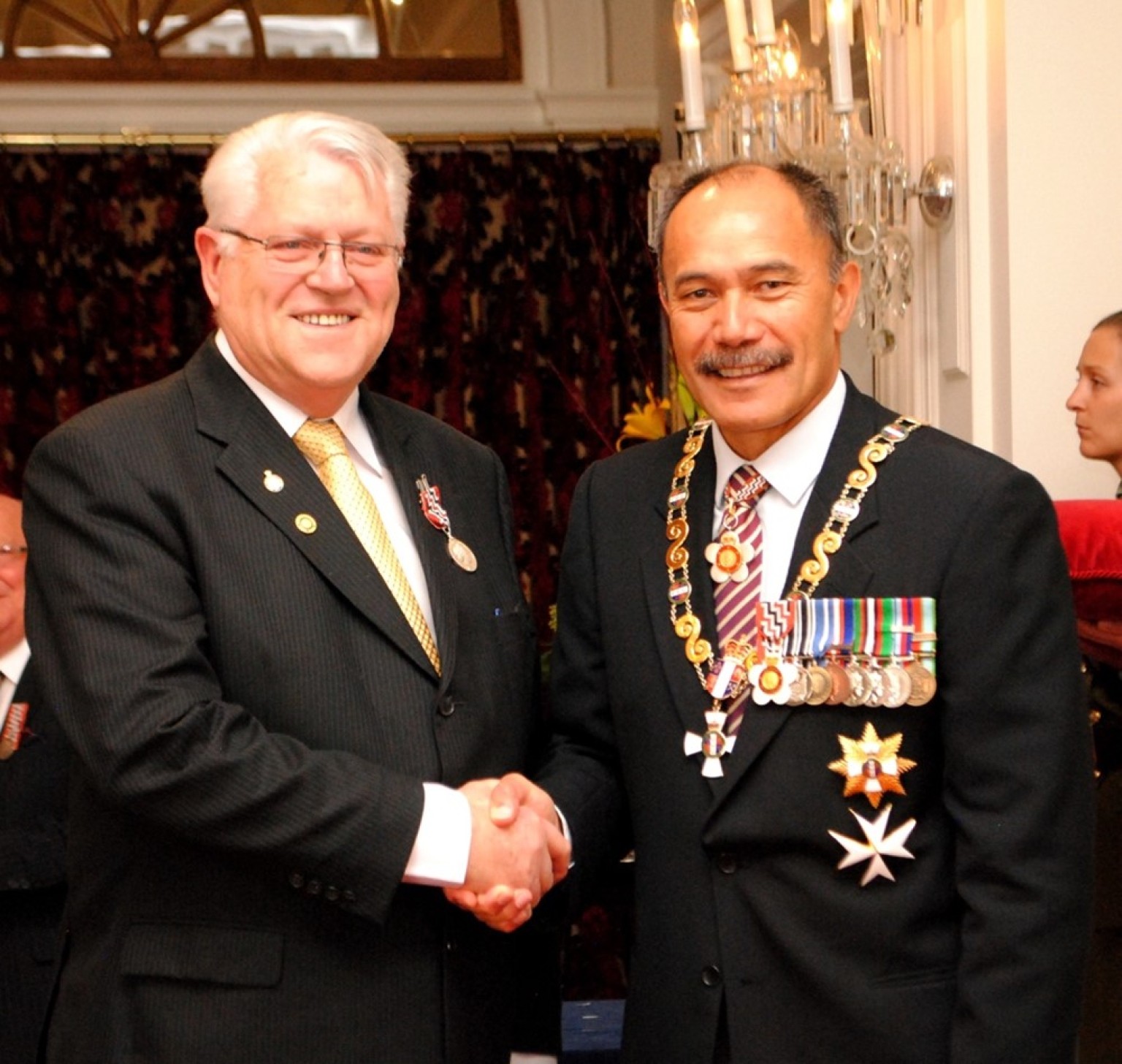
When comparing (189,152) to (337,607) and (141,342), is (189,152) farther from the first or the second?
(337,607)

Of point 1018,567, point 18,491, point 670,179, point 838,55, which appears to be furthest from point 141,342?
point 1018,567

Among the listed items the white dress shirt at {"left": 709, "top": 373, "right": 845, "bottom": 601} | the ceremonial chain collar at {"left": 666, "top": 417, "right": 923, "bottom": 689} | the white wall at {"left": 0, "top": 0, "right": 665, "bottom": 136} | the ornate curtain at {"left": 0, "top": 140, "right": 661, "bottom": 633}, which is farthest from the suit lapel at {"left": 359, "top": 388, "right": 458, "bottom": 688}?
the white wall at {"left": 0, "top": 0, "right": 665, "bottom": 136}

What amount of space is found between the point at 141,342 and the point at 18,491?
2.36 feet

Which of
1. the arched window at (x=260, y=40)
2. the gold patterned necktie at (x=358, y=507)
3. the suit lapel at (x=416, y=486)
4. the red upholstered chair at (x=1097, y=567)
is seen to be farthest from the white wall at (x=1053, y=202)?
the arched window at (x=260, y=40)

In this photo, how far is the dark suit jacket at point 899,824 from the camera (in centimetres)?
178

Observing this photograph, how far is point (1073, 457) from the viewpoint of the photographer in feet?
10.1

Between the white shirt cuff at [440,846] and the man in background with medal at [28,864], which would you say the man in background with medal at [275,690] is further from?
the man in background with medal at [28,864]

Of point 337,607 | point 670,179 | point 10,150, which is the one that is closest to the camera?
point 337,607

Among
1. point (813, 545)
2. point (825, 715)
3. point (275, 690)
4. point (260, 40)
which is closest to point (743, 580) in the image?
point (813, 545)

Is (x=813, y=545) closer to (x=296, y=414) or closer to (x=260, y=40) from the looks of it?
(x=296, y=414)

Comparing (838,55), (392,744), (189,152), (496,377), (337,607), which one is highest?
(189,152)

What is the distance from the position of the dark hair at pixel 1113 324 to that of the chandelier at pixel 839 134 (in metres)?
0.52

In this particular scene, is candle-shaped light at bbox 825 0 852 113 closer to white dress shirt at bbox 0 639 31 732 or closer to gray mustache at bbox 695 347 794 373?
gray mustache at bbox 695 347 794 373

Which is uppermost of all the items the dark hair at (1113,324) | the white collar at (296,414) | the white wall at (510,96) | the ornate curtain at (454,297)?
the white wall at (510,96)
